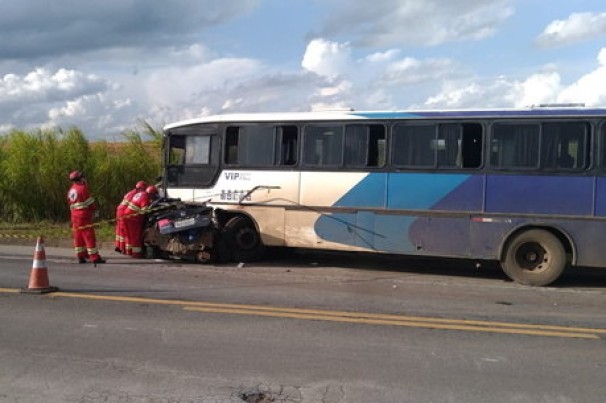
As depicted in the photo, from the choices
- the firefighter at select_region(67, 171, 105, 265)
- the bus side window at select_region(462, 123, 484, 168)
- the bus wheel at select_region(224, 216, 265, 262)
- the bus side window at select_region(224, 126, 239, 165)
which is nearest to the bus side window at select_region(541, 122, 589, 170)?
the bus side window at select_region(462, 123, 484, 168)

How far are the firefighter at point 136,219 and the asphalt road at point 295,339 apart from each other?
1592 mm

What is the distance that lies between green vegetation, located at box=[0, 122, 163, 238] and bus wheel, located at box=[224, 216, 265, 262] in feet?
27.4

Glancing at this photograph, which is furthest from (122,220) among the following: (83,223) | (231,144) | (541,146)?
(541,146)

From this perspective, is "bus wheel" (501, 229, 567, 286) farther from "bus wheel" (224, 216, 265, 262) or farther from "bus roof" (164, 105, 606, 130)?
"bus wheel" (224, 216, 265, 262)

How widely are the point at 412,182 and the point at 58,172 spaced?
42.0 ft

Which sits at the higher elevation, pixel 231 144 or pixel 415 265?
pixel 231 144

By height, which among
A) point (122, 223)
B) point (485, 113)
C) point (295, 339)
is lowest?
point (295, 339)

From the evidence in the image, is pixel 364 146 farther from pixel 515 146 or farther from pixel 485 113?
pixel 515 146

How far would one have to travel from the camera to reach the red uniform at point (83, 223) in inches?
454

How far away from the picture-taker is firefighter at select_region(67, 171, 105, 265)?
37.8 feet

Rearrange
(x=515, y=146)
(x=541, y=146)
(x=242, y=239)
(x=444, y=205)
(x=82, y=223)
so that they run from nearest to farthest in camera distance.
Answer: (x=541, y=146) → (x=515, y=146) → (x=444, y=205) → (x=82, y=223) → (x=242, y=239)

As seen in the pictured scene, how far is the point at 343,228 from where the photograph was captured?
11.4 m

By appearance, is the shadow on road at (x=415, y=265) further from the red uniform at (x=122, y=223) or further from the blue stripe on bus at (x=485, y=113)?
the red uniform at (x=122, y=223)

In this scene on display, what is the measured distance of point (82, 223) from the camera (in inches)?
457
